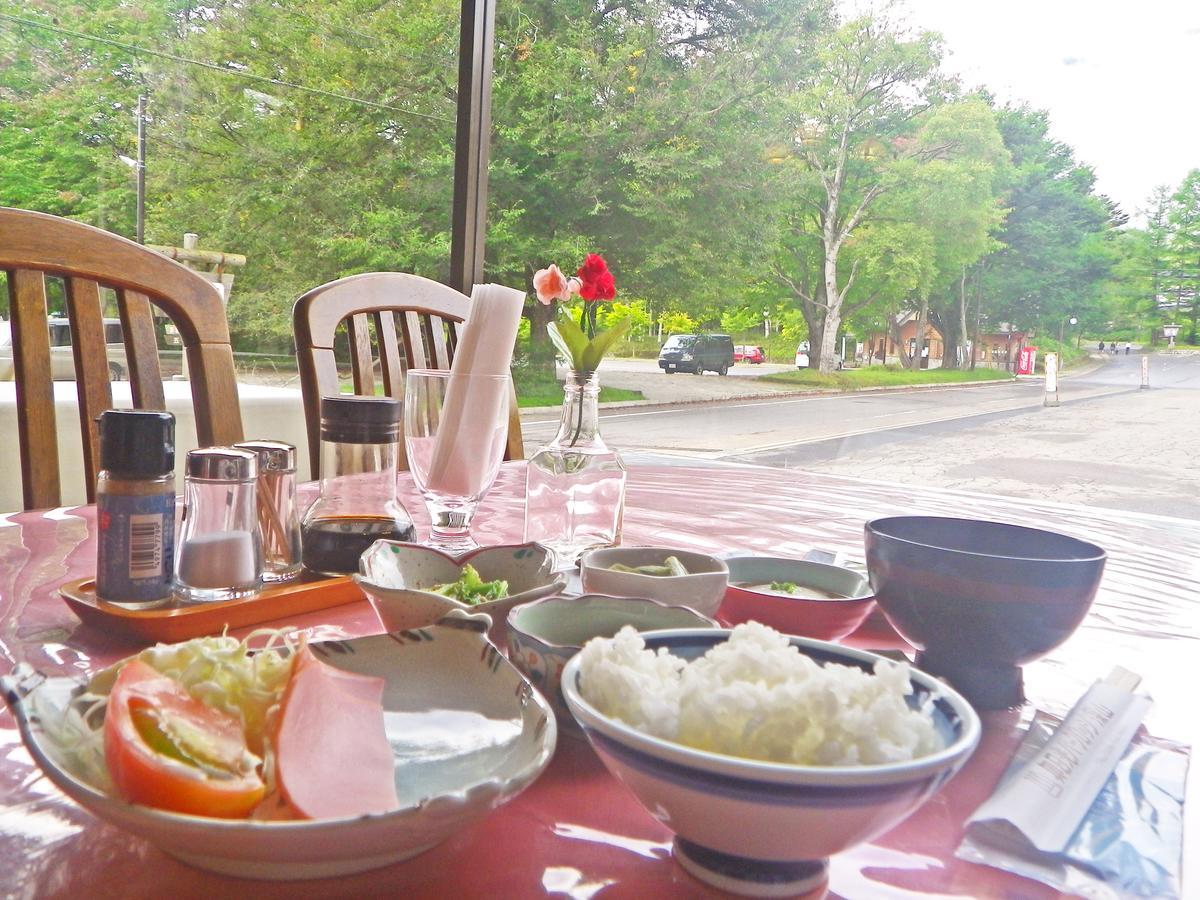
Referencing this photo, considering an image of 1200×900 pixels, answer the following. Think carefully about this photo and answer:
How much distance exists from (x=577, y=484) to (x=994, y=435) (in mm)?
4251

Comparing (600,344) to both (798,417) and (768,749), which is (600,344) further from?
(798,417)

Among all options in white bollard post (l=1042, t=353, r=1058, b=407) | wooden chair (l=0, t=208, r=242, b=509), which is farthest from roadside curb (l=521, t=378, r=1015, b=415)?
wooden chair (l=0, t=208, r=242, b=509)

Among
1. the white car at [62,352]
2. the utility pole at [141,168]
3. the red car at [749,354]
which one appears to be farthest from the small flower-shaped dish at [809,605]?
the utility pole at [141,168]

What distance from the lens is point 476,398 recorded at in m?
0.78

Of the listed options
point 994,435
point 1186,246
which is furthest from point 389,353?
point 994,435

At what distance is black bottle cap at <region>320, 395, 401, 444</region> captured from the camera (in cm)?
68

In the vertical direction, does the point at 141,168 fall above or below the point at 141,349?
above

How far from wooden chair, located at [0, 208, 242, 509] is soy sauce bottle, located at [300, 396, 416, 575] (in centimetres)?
46

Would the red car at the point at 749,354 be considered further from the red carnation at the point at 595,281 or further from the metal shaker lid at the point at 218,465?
the metal shaker lid at the point at 218,465

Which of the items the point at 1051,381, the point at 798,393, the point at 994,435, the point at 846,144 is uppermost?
the point at 846,144

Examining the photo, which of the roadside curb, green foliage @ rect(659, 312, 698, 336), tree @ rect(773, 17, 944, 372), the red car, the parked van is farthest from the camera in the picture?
green foliage @ rect(659, 312, 698, 336)

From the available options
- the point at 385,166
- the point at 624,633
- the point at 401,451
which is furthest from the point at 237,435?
the point at 385,166

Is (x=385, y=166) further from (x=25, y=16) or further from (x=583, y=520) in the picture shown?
(x=583, y=520)

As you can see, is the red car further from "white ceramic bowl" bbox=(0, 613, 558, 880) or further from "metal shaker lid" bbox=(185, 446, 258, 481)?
"white ceramic bowl" bbox=(0, 613, 558, 880)
